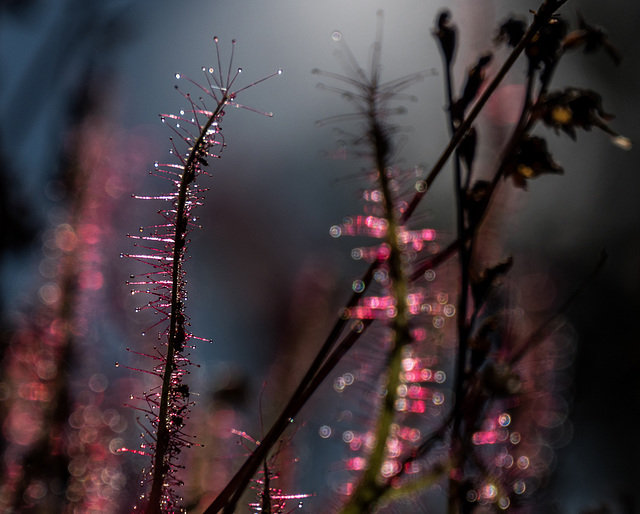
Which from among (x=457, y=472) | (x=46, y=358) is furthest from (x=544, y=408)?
(x=46, y=358)

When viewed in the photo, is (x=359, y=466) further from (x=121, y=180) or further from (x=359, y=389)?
(x=121, y=180)

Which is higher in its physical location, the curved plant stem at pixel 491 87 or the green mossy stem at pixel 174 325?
the curved plant stem at pixel 491 87

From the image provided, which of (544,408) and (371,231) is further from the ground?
(371,231)

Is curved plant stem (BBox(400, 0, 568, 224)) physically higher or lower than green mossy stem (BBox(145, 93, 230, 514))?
higher

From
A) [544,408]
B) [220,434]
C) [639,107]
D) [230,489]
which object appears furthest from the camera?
Answer: [639,107]

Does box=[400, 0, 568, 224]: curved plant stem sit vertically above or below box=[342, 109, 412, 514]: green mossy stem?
above
